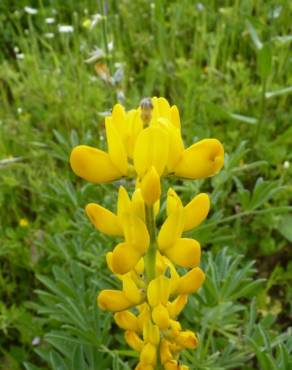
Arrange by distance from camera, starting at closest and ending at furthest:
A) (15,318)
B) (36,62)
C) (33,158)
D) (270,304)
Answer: (15,318)
(270,304)
(33,158)
(36,62)

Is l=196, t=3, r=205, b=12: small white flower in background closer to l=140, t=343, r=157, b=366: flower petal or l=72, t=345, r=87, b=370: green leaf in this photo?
l=72, t=345, r=87, b=370: green leaf

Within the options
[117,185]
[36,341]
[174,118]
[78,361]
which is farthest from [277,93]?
[174,118]

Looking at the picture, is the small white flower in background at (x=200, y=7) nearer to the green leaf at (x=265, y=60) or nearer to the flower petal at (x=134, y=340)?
the green leaf at (x=265, y=60)

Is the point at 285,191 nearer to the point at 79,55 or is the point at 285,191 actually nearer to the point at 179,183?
the point at 179,183

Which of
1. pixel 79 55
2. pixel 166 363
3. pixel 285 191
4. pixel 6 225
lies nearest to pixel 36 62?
pixel 79 55

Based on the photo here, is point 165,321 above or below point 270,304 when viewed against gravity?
above

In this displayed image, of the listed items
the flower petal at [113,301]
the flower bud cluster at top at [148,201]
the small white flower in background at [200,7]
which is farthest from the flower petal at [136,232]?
the small white flower in background at [200,7]

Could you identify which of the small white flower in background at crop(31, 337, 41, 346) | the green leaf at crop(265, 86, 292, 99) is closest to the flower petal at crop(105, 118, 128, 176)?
the small white flower in background at crop(31, 337, 41, 346)

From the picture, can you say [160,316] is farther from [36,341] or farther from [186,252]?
[36,341]
